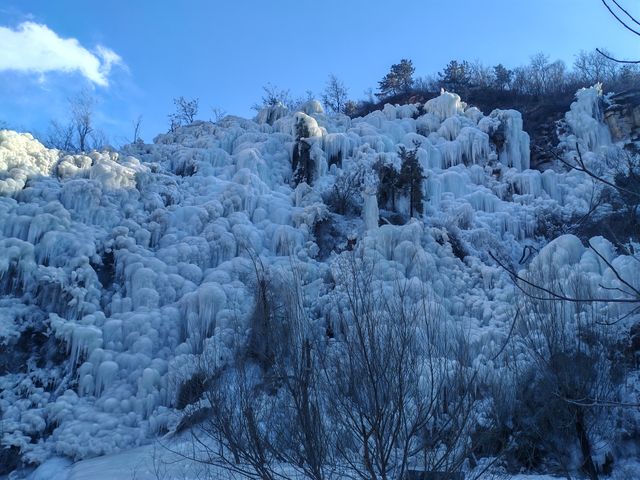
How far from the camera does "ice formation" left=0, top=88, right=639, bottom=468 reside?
11867 millimetres

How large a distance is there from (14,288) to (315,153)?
11.1 m

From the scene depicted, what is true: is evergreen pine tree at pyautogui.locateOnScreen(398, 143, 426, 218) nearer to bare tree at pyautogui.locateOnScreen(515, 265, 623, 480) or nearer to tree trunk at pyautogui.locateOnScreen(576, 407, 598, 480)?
bare tree at pyautogui.locateOnScreen(515, 265, 623, 480)

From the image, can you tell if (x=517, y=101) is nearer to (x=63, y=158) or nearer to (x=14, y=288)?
(x=63, y=158)

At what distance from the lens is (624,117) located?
72.1 feet

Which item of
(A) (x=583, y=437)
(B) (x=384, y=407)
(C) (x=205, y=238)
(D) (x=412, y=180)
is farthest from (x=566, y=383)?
(D) (x=412, y=180)

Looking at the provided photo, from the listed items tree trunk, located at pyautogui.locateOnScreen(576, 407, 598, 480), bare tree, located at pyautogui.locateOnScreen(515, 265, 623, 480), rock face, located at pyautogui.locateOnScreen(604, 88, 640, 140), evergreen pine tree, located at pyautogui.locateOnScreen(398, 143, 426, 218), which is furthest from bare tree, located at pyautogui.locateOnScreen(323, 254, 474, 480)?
rock face, located at pyautogui.locateOnScreen(604, 88, 640, 140)

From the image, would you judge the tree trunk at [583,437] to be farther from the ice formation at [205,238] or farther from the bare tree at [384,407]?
the bare tree at [384,407]

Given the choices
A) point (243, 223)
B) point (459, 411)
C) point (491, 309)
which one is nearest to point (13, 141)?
point (243, 223)

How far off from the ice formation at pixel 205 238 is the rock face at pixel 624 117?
21.5 inches

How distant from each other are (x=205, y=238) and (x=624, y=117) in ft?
56.6

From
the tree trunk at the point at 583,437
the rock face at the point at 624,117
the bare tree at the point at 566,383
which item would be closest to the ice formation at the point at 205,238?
the rock face at the point at 624,117

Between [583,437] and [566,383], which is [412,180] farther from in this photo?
[583,437]

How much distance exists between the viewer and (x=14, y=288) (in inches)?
539

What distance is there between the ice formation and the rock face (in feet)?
1.79
